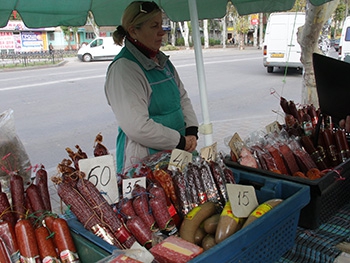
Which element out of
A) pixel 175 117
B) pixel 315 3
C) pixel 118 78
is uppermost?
pixel 315 3

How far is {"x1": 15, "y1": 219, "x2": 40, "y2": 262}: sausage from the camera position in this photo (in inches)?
45.7

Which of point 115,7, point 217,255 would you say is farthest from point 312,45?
point 217,255

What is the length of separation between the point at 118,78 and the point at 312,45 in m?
4.15

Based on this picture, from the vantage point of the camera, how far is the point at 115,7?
3.86m

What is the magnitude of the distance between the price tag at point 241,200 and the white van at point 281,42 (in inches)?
517

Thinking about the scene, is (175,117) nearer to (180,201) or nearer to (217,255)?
(180,201)

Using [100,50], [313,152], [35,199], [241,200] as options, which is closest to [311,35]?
[313,152]

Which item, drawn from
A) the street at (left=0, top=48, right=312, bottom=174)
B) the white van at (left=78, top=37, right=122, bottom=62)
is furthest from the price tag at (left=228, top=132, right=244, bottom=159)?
the white van at (left=78, top=37, right=122, bottom=62)

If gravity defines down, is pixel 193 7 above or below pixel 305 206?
above

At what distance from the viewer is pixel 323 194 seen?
154 cm

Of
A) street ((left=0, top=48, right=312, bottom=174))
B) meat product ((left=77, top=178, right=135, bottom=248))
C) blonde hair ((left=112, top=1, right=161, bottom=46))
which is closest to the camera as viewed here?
meat product ((left=77, top=178, right=135, bottom=248))

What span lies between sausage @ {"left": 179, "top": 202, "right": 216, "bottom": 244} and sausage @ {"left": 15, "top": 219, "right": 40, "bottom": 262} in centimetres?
51

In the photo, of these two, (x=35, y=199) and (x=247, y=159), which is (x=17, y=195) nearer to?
(x=35, y=199)

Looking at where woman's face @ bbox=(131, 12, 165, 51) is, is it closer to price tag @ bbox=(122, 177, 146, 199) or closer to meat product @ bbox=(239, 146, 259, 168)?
meat product @ bbox=(239, 146, 259, 168)
